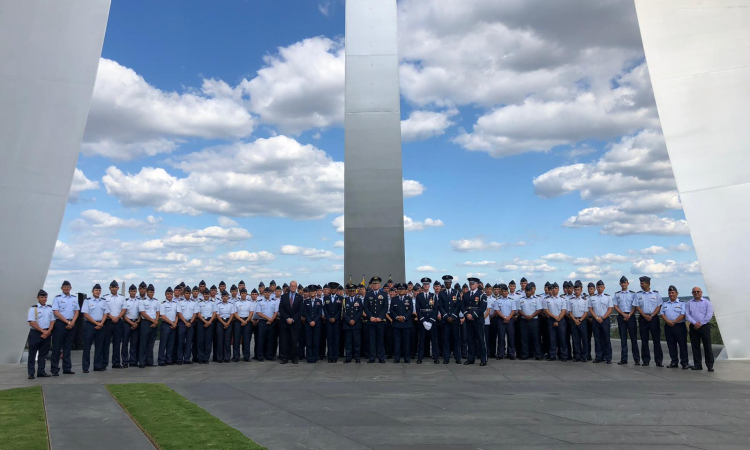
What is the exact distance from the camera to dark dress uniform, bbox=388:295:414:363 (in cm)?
1120

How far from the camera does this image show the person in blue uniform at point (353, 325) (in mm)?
11297

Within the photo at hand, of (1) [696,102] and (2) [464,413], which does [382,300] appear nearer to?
(2) [464,413]

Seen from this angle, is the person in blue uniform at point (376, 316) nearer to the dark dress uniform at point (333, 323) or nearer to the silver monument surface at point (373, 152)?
the dark dress uniform at point (333, 323)

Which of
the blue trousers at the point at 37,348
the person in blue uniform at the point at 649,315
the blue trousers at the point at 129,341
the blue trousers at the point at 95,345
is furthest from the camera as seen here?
the blue trousers at the point at 129,341

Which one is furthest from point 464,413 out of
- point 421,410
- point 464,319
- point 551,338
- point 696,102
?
point 696,102

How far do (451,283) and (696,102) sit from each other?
6263mm

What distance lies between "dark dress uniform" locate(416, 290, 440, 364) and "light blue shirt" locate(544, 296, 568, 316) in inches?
90.4

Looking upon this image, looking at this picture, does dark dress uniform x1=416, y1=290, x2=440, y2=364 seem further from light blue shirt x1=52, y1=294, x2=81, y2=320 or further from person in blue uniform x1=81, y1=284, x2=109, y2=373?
light blue shirt x1=52, y1=294, x2=81, y2=320

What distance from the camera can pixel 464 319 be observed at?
11.0m

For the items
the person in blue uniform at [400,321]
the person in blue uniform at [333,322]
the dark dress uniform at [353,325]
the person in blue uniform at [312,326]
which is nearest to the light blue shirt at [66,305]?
the person in blue uniform at [312,326]

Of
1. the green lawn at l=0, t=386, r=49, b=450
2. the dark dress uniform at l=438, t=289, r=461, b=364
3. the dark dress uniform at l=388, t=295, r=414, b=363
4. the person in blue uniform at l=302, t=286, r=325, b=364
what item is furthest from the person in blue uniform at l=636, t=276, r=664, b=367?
the green lawn at l=0, t=386, r=49, b=450

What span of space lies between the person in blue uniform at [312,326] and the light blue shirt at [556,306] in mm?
4592

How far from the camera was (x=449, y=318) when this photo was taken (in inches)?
430

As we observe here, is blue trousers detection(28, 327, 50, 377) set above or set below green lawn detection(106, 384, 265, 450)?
above
